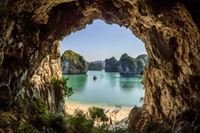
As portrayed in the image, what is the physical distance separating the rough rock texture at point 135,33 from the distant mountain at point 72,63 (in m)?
110

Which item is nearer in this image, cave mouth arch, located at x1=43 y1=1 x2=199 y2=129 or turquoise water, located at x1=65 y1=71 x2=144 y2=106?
cave mouth arch, located at x1=43 y1=1 x2=199 y2=129

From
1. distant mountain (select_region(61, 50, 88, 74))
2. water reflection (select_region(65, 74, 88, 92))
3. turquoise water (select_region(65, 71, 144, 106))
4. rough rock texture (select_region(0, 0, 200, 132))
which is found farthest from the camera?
distant mountain (select_region(61, 50, 88, 74))

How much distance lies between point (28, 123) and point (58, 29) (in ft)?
24.7

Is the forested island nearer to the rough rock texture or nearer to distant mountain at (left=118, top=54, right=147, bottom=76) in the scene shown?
distant mountain at (left=118, top=54, right=147, bottom=76)

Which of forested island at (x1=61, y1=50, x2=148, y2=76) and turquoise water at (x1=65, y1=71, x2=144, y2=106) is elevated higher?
forested island at (x1=61, y1=50, x2=148, y2=76)

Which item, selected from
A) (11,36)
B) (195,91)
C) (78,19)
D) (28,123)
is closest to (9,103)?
(28,123)

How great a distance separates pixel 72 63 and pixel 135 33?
382 ft

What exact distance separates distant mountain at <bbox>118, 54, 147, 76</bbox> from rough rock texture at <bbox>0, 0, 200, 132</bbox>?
456ft

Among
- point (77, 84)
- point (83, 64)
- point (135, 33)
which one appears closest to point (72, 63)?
point (83, 64)

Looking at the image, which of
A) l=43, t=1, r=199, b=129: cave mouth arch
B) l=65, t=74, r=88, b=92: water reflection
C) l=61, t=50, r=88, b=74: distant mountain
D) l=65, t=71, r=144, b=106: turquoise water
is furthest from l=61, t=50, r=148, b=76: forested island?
l=43, t=1, r=199, b=129: cave mouth arch

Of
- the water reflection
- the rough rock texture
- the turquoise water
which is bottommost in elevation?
the turquoise water

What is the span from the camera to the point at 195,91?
16.5 m

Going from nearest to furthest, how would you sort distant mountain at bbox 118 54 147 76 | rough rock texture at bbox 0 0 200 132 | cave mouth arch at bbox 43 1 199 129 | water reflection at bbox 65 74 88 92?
rough rock texture at bbox 0 0 200 132
cave mouth arch at bbox 43 1 199 129
water reflection at bbox 65 74 88 92
distant mountain at bbox 118 54 147 76

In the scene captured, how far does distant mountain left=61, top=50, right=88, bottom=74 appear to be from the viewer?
446 ft
